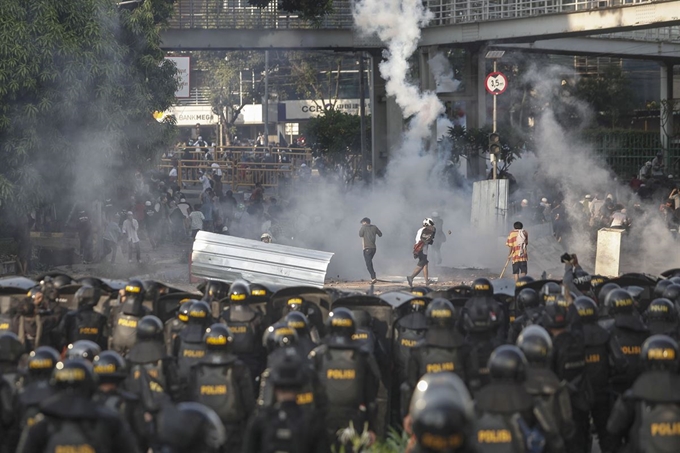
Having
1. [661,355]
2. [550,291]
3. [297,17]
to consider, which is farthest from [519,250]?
[661,355]

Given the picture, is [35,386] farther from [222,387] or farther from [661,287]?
[661,287]

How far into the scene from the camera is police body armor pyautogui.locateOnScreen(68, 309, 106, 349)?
11078 mm

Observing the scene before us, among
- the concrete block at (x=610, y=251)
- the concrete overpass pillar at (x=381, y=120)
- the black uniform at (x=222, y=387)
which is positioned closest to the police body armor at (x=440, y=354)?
the black uniform at (x=222, y=387)

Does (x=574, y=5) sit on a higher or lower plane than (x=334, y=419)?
higher

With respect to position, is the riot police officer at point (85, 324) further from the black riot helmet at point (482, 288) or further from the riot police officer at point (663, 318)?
the riot police officer at point (663, 318)

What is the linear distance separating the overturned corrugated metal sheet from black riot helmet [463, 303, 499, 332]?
11.0 m

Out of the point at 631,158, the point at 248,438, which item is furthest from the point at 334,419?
the point at 631,158

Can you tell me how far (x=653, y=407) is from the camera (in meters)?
7.18

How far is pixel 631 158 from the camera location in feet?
131

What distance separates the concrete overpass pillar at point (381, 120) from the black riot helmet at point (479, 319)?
79.8 ft

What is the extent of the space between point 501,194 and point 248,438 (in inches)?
907

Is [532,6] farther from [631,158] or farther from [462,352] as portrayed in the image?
[462,352]

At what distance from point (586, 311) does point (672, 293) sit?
6.59ft

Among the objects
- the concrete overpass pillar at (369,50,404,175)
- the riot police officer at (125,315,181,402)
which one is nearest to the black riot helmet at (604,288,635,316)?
the riot police officer at (125,315,181,402)
